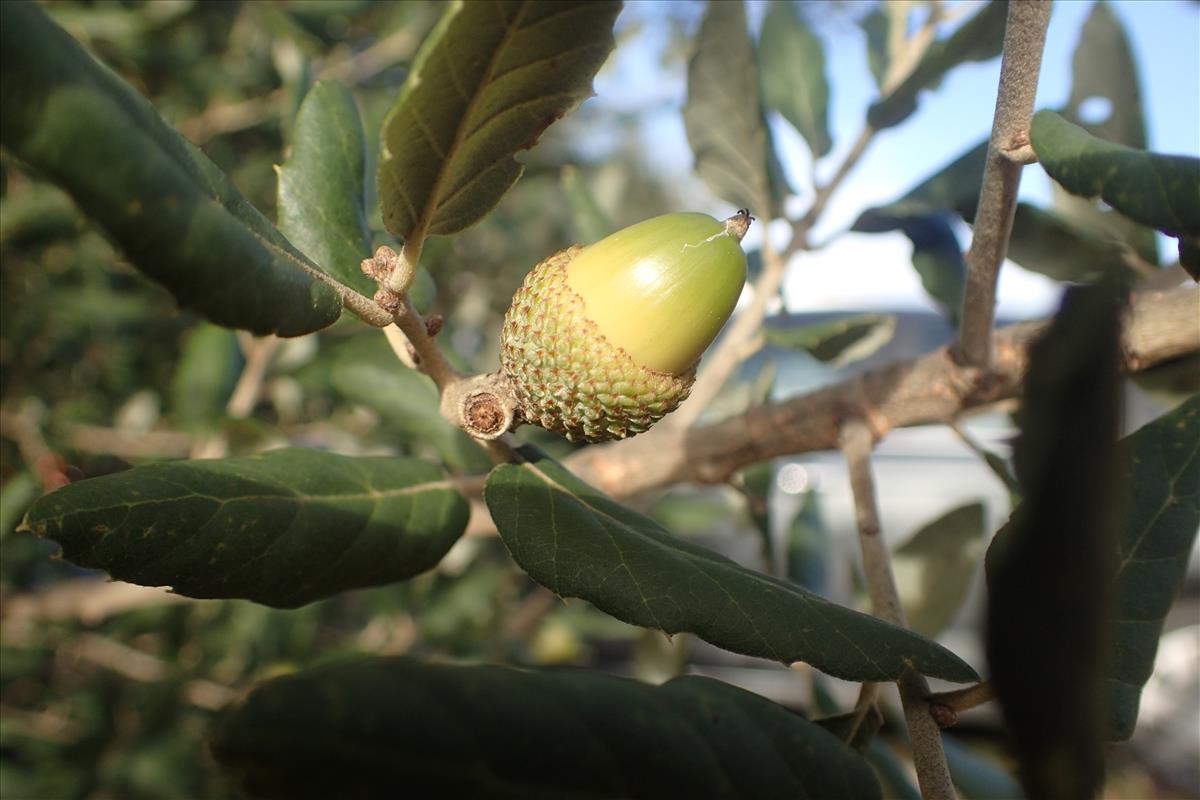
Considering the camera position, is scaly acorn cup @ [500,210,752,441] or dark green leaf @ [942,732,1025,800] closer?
scaly acorn cup @ [500,210,752,441]

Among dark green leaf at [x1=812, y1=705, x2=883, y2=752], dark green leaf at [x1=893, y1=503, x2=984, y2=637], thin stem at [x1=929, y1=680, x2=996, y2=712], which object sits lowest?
dark green leaf at [x1=893, y1=503, x2=984, y2=637]

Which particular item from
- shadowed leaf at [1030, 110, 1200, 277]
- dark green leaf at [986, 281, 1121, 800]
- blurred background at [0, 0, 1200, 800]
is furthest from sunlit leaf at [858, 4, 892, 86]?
dark green leaf at [986, 281, 1121, 800]

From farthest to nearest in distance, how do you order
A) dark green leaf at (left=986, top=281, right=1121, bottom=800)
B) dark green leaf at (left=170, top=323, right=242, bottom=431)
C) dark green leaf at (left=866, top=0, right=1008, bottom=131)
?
1. dark green leaf at (left=170, top=323, right=242, bottom=431)
2. dark green leaf at (left=866, top=0, right=1008, bottom=131)
3. dark green leaf at (left=986, top=281, right=1121, bottom=800)

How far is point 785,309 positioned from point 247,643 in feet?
4.00

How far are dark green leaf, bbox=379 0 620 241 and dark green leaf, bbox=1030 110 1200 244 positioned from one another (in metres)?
0.31

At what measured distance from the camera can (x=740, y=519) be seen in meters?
1.94

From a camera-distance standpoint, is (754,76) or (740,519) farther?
(740,519)

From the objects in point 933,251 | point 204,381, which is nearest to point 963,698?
point 933,251

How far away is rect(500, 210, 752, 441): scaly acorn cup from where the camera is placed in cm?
64

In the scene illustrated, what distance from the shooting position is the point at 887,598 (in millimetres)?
743

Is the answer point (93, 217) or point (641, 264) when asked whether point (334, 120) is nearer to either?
point (641, 264)

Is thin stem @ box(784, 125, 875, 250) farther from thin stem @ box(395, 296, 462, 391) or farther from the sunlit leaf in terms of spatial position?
thin stem @ box(395, 296, 462, 391)

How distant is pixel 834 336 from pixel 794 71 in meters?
0.45

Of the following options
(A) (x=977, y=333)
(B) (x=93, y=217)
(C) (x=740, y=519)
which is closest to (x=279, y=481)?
(B) (x=93, y=217)
